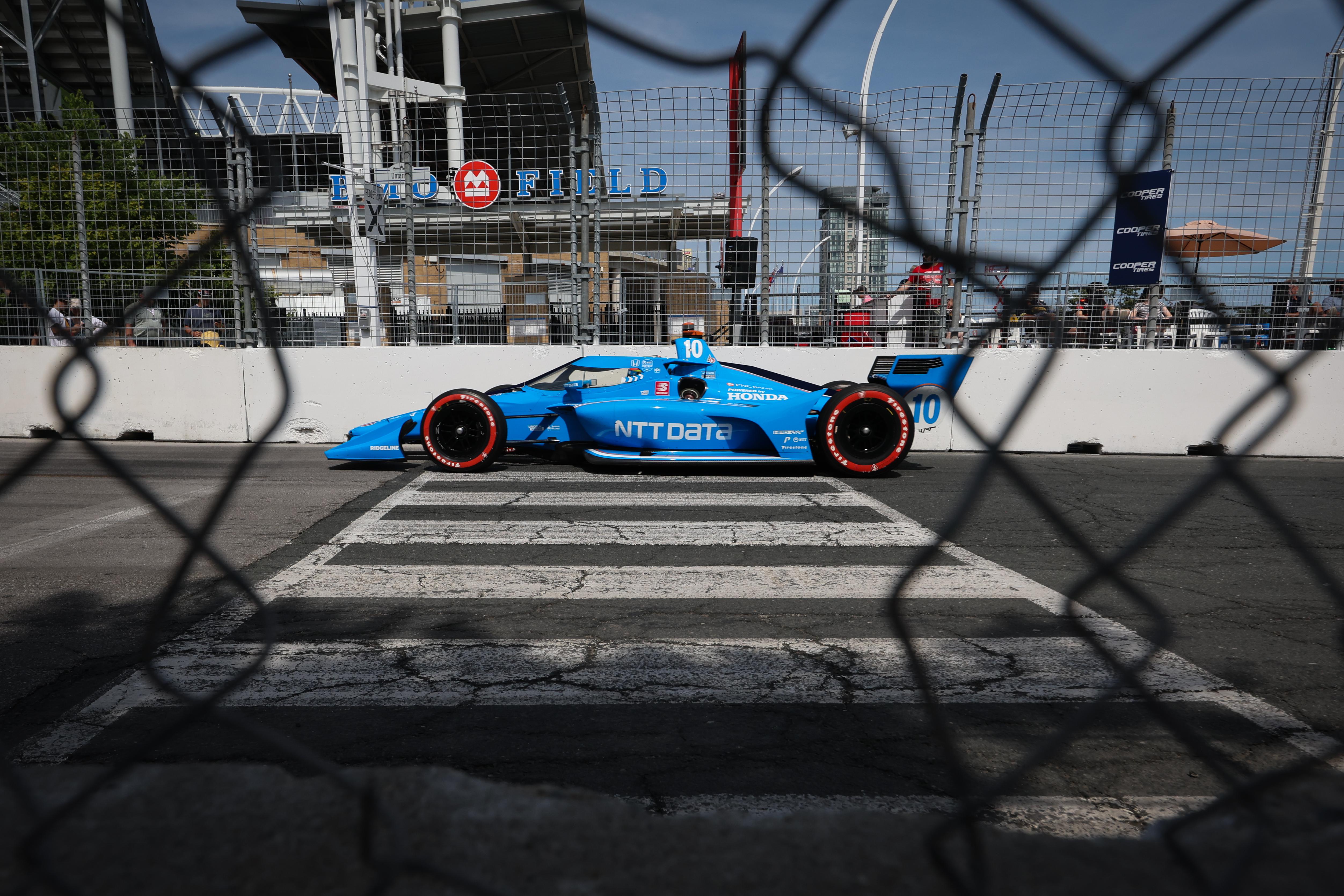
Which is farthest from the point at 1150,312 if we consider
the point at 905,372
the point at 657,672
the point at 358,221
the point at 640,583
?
the point at 358,221

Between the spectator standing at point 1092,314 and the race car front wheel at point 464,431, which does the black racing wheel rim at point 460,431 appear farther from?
the spectator standing at point 1092,314

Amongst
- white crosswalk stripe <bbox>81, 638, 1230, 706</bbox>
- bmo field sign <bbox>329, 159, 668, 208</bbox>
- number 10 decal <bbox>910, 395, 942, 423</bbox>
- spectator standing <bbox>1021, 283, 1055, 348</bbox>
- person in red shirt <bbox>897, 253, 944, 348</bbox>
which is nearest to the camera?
spectator standing <bbox>1021, 283, 1055, 348</bbox>

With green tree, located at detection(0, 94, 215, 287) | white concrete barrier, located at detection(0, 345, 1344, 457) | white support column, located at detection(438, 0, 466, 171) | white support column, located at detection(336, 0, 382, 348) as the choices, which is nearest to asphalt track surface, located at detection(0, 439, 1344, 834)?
white concrete barrier, located at detection(0, 345, 1344, 457)

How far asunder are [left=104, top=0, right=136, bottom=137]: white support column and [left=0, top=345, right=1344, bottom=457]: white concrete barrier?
2573 millimetres

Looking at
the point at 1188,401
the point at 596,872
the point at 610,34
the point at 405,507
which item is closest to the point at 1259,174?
the point at 1188,401

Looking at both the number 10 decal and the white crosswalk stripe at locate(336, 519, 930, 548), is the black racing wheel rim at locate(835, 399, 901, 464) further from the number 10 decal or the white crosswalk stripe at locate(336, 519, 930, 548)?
the white crosswalk stripe at locate(336, 519, 930, 548)

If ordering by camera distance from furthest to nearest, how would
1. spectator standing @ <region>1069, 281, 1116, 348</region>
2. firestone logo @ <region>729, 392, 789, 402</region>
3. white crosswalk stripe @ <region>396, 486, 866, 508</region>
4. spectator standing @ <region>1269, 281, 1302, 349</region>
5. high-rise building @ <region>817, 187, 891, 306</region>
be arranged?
spectator standing @ <region>1069, 281, 1116, 348</region>, spectator standing @ <region>1269, 281, 1302, 349</region>, firestone logo @ <region>729, 392, 789, 402</region>, white crosswalk stripe @ <region>396, 486, 866, 508</region>, high-rise building @ <region>817, 187, 891, 306</region>

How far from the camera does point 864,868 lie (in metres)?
0.88

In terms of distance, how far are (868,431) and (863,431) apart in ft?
0.12

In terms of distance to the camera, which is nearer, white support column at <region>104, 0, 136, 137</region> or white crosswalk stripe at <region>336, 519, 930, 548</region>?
white support column at <region>104, 0, 136, 137</region>

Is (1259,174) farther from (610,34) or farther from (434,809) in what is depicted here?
(434,809)

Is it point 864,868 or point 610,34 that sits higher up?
point 610,34

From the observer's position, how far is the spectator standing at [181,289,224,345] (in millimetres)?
9797

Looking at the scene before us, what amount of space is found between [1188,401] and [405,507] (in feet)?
27.6
